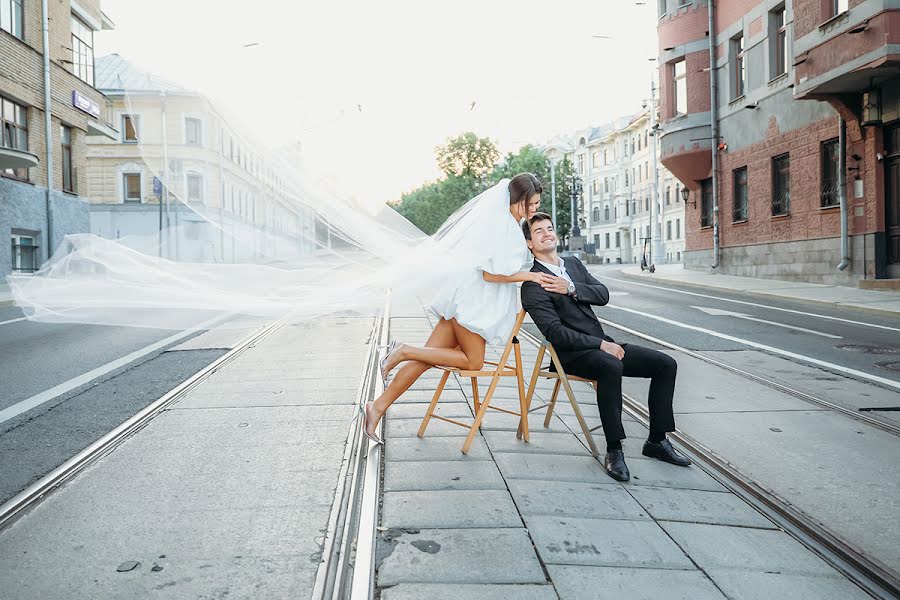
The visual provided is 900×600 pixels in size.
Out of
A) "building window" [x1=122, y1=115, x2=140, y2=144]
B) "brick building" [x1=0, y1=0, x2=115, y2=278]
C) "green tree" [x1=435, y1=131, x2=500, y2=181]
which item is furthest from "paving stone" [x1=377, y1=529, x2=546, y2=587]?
"green tree" [x1=435, y1=131, x2=500, y2=181]

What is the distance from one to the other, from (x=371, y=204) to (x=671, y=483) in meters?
2.80

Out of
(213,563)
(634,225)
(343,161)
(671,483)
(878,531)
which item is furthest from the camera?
(634,225)

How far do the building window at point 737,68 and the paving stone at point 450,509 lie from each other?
27487mm

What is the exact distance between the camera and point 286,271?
5.95 meters

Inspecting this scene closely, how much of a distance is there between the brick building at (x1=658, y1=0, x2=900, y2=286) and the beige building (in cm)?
1670

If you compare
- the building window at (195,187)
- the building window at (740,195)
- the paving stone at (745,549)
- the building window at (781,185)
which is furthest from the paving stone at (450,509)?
the building window at (740,195)

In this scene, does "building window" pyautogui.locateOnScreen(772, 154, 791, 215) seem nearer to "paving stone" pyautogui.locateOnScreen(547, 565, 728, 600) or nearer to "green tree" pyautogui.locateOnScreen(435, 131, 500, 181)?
"paving stone" pyautogui.locateOnScreen(547, 565, 728, 600)

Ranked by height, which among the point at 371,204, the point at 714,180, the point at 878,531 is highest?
the point at 714,180

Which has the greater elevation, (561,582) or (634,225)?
(634,225)

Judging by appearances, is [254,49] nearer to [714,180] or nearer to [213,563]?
[213,563]

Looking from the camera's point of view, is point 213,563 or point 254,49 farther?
point 254,49

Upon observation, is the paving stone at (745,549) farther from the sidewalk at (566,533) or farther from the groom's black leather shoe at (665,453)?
the groom's black leather shoe at (665,453)

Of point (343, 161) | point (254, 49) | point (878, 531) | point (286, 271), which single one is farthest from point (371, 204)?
point (878, 531)

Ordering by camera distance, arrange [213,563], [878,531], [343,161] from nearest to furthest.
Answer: [213,563] → [878,531] → [343,161]
